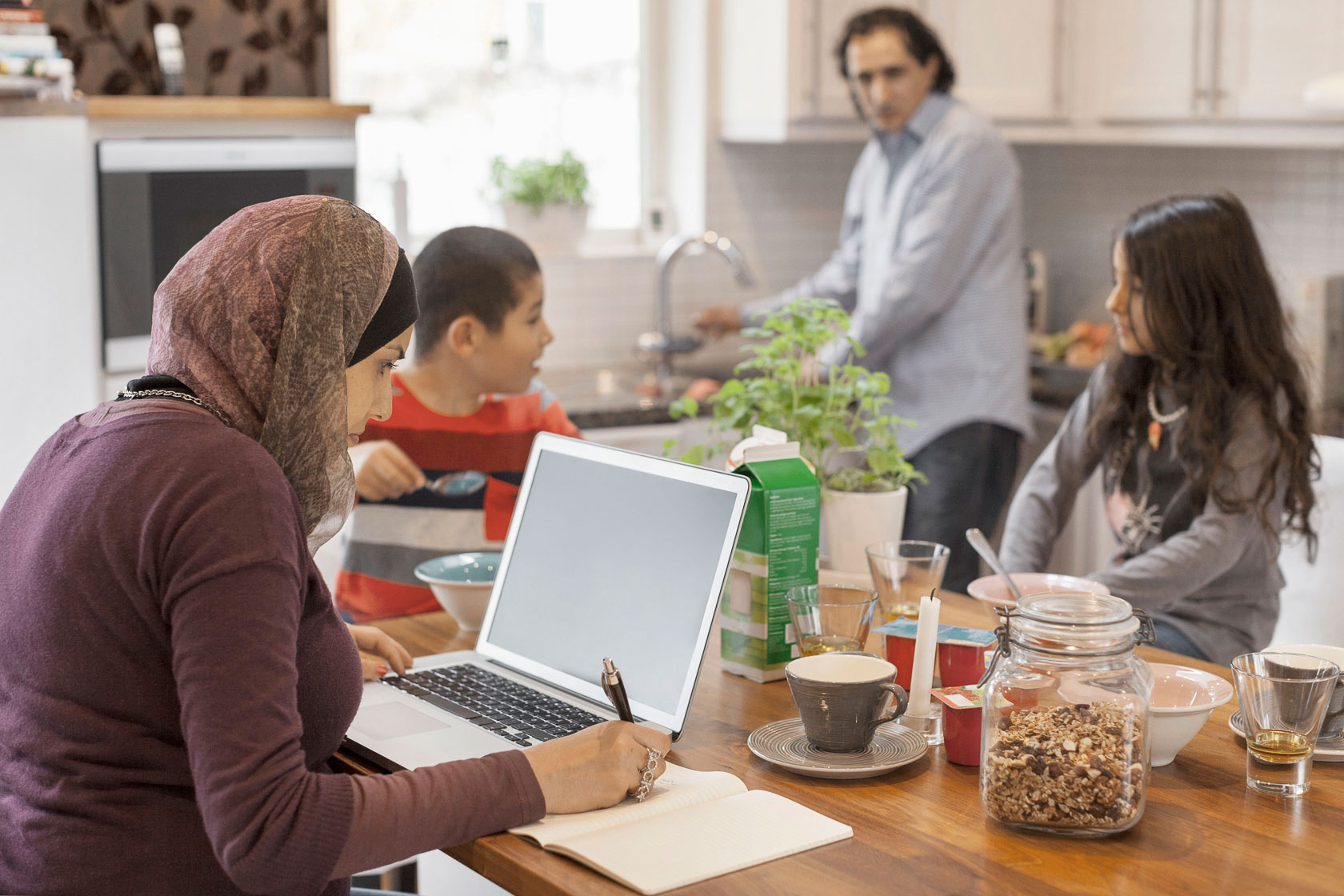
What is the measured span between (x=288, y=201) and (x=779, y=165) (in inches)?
122

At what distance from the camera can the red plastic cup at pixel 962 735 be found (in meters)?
1.36

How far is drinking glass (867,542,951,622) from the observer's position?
65.8 inches

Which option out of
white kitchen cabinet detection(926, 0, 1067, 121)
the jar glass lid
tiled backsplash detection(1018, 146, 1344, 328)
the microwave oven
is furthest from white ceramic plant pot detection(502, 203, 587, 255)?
the jar glass lid

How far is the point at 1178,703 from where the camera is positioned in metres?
1.43

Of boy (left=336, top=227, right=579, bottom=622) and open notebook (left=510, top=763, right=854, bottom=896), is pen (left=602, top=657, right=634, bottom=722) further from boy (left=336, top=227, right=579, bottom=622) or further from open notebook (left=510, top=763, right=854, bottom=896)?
boy (left=336, top=227, right=579, bottom=622)

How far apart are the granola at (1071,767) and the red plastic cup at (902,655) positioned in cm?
31

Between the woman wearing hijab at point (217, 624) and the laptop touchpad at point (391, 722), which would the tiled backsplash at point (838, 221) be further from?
the woman wearing hijab at point (217, 624)

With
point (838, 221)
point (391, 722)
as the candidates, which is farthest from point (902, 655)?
point (838, 221)

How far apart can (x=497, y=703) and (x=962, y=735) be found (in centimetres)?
50

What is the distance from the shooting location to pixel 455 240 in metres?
2.15

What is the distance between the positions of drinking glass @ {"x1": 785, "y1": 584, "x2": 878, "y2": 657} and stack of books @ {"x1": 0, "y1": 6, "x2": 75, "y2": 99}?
227 cm

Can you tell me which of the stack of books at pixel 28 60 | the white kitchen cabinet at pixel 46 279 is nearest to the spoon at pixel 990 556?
the white kitchen cabinet at pixel 46 279

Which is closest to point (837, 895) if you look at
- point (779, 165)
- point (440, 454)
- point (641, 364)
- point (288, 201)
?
point (288, 201)

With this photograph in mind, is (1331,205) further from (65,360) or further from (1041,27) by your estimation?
(65,360)
